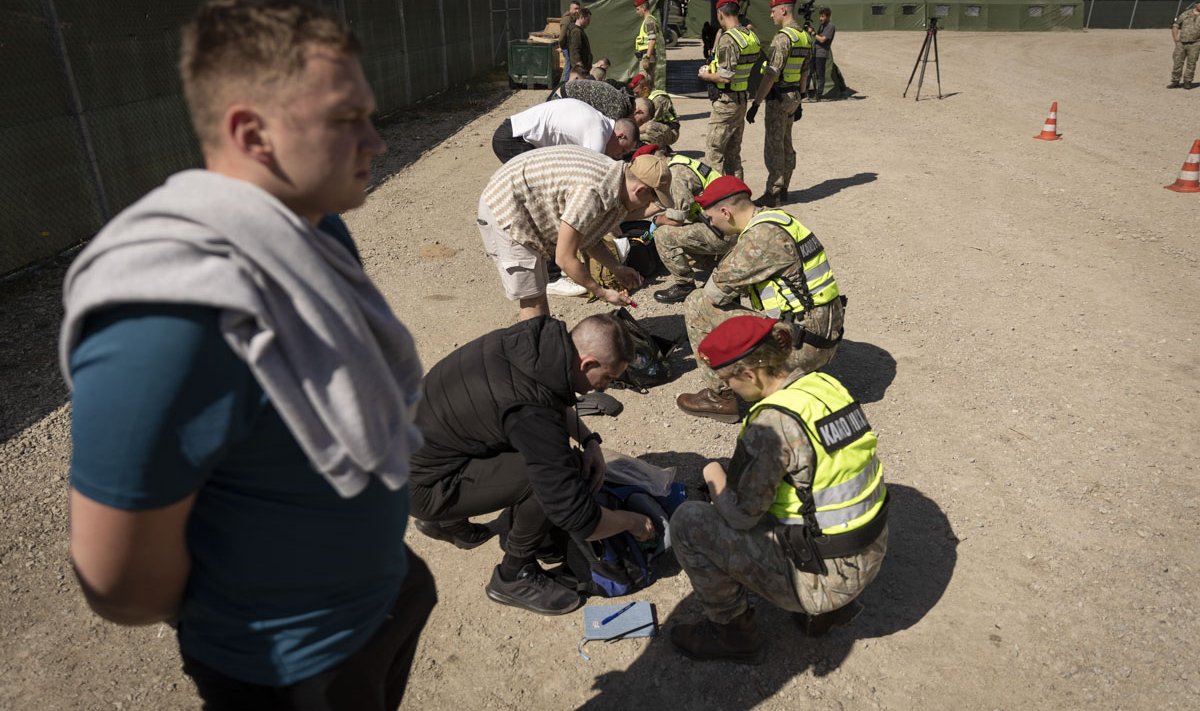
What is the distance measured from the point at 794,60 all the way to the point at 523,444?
754 cm

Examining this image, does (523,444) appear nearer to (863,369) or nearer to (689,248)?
(863,369)

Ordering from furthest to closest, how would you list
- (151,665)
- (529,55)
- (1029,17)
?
1. (1029,17)
2. (529,55)
3. (151,665)

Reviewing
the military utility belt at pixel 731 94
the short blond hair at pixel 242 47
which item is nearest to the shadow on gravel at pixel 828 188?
the military utility belt at pixel 731 94

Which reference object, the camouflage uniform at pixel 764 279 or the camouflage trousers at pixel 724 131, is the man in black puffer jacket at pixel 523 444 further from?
the camouflage trousers at pixel 724 131

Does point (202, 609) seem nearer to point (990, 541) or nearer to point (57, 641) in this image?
point (57, 641)

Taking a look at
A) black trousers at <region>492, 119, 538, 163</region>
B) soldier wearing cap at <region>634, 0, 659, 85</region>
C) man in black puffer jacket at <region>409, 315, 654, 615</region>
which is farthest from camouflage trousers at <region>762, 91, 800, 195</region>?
man in black puffer jacket at <region>409, 315, 654, 615</region>

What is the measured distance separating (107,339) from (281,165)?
333mm

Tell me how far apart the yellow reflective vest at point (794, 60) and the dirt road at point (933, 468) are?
136 cm

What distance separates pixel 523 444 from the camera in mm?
2951

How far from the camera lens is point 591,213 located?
4.52 meters

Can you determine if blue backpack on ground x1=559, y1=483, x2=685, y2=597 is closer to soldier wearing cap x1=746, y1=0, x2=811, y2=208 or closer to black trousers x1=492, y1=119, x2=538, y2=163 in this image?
black trousers x1=492, y1=119, x2=538, y2=163

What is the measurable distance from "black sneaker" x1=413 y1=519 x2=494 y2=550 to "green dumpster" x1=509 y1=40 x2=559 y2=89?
53.9 ft

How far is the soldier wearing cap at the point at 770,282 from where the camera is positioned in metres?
4.68

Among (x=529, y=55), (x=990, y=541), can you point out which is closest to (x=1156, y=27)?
(x=529, y=55)
